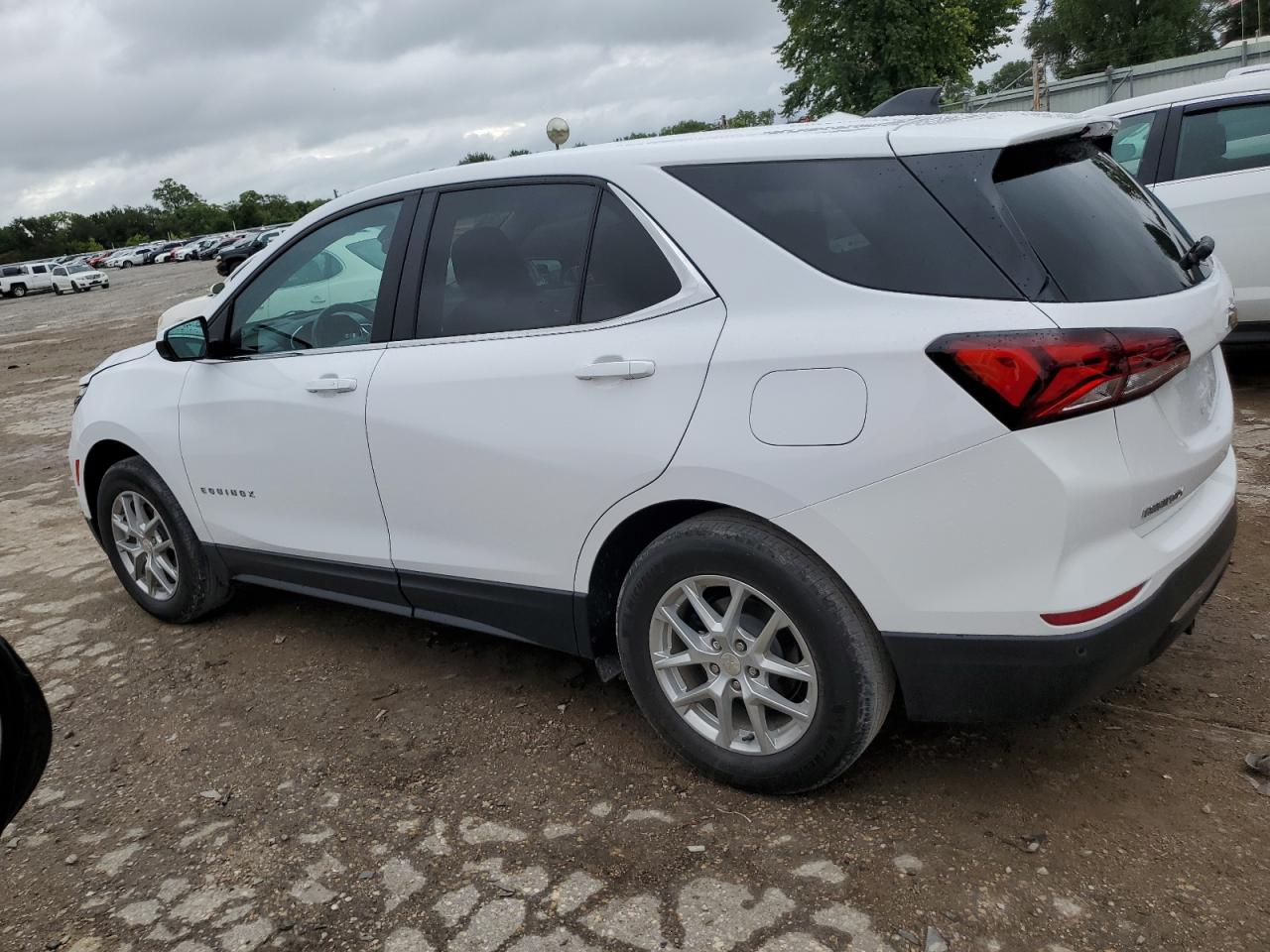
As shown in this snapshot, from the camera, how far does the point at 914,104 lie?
339 cm

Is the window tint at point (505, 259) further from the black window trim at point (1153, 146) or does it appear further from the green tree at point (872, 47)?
the green tree at point (872, 47)

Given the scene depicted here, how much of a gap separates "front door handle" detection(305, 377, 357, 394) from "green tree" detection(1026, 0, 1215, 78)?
193 feet

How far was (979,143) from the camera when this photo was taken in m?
2.53

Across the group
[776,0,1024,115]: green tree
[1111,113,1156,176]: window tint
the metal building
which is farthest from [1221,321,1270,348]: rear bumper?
[776,0,1024,115]: green tree

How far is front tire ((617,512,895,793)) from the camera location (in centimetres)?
259

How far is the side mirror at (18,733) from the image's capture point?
90.0 inches

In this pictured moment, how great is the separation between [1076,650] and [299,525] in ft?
8.74

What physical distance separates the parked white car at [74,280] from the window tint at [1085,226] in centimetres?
5074

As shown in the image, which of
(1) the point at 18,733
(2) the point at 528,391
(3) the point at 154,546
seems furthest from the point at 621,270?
(3) the point at 154,546

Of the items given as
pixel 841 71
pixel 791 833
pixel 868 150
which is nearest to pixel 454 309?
pixel 868 150

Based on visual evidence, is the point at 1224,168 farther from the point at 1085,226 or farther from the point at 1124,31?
the point at 1124,31

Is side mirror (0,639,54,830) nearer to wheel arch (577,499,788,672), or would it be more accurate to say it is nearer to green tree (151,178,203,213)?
wheel arch (577,499,788,672)

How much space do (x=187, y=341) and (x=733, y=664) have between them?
255 cm

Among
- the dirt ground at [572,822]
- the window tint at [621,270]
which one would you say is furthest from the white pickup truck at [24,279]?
the window tint at [621,270]
